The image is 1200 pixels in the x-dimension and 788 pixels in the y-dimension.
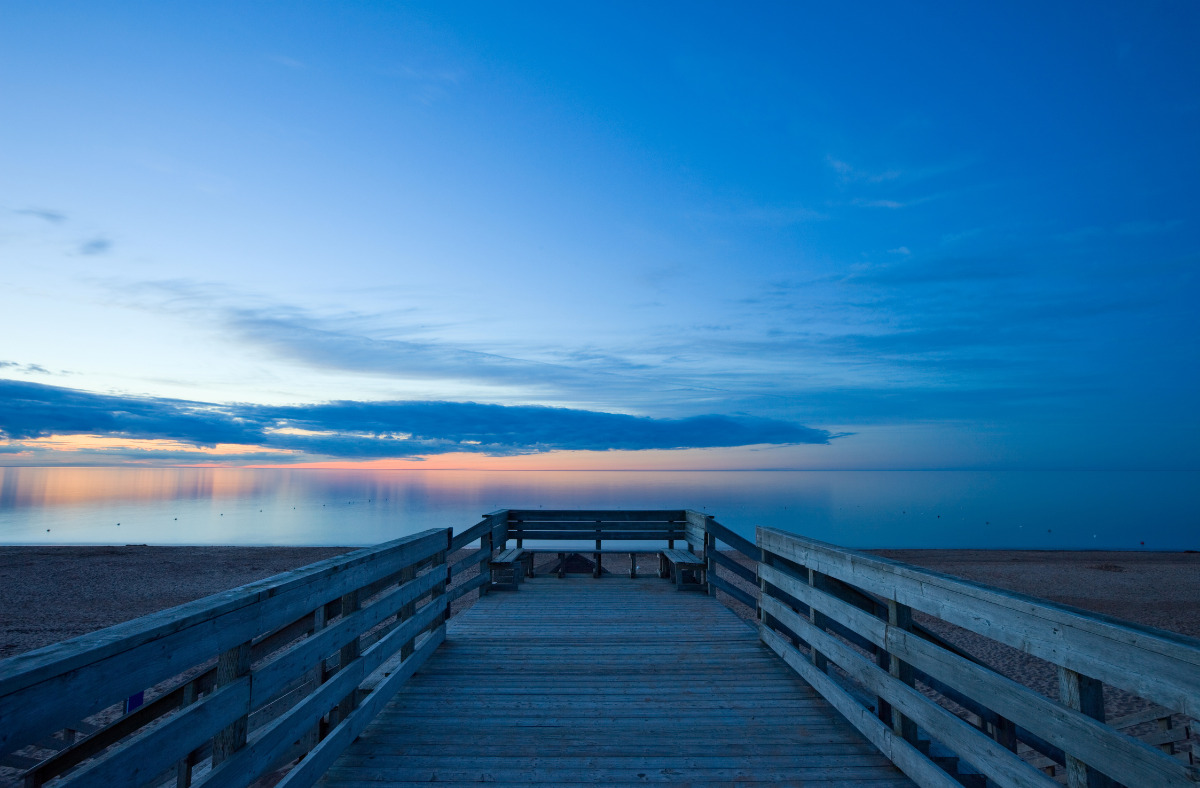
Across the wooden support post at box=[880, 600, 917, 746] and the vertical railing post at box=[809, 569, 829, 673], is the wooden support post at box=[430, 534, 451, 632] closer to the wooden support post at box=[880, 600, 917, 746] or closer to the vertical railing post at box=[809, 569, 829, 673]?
the vertical railing post at box=[809, 569, 829, 673]

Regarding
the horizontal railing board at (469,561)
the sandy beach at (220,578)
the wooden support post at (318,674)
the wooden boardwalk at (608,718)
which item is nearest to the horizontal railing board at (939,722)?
the wooden boardwalk at (608,718)

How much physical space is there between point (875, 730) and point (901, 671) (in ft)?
1.44

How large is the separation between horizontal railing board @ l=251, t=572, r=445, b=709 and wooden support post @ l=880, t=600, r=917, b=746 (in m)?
3.13

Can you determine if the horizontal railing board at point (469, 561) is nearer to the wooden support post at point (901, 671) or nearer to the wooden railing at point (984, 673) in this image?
the wooden railing at point (984, 673)

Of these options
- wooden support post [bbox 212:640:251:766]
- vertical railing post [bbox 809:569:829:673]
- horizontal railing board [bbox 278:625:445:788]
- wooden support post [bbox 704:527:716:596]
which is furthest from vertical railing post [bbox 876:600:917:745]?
wooden support post [bbox 704:527:716:596]

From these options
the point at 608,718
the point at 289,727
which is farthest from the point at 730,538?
the point at 289,727

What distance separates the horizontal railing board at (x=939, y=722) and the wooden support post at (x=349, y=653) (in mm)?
3116

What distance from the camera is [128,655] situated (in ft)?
6.23

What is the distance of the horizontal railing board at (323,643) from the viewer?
2.69 metres

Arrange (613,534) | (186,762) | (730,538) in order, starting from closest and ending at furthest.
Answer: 1. (186,762)
2. (730,538)
3. (613,534)

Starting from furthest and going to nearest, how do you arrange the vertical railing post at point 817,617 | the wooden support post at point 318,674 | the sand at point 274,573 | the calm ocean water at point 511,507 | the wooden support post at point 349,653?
the calm ocean water at point 511,507 < the sand at point 274,573 < the vertical railing post at point 817,617 < the wooden support post at point 349,653 < the wooden support post at point 318,674

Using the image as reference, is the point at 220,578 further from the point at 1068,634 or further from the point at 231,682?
the point at 1068,634

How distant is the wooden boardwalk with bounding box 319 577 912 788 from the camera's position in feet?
11.4

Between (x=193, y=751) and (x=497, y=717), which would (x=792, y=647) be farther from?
(x=193, y=751)
